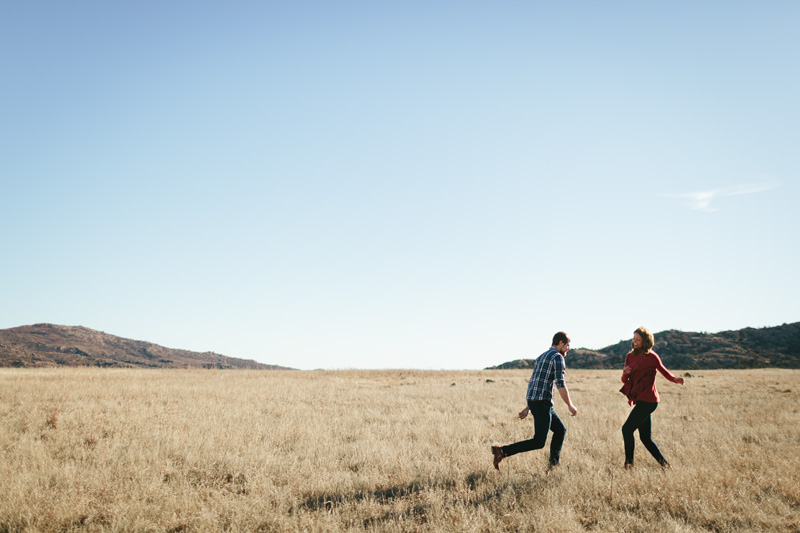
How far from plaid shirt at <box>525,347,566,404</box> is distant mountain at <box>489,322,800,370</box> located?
5181 cm

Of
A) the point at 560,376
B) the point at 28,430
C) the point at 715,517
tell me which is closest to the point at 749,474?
the point at 715,517

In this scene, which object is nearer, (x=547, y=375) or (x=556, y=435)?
(x=547, y=375)

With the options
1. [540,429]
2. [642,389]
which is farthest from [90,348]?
[642,389]

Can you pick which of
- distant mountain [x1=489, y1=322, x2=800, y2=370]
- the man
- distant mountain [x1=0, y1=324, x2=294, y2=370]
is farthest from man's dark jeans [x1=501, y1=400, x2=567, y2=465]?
distant mountain [x1=0, y1=324, x2=294, y2=370]

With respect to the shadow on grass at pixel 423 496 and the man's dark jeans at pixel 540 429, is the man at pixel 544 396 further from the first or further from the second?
the shadow on grass at pixel 423 496

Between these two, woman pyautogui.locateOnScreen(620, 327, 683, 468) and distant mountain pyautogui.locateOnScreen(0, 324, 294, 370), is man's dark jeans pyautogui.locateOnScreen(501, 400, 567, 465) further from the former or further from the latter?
distant mountain pyautogui.locateOnScreen(0, 324, 294, 370)

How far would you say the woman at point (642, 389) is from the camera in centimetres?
665

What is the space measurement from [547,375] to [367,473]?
11.1ft

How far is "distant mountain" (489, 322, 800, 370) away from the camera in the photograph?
48.5m

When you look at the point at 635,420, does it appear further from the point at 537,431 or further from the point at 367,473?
the point at 367,473

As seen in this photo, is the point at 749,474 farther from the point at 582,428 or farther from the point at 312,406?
the point at 312,406

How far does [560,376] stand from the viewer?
622cm

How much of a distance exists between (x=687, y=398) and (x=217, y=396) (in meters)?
19.3

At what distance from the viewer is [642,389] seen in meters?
6.71
